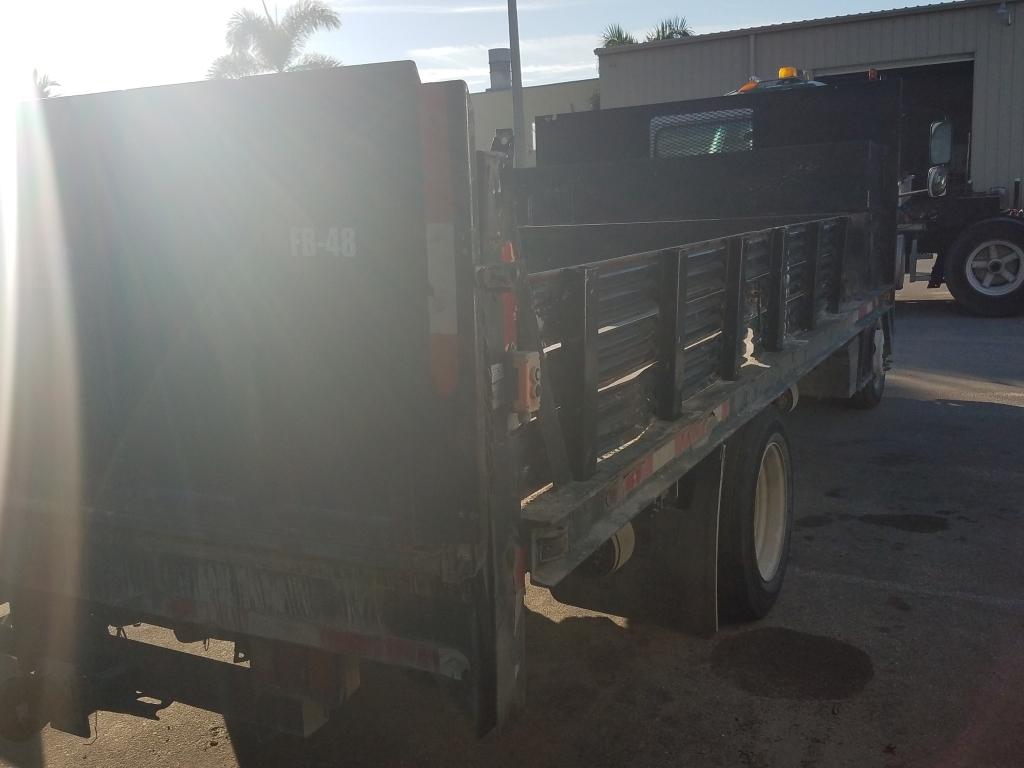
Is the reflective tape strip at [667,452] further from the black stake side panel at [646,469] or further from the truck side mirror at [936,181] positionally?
the truck side mirror at [936,181]

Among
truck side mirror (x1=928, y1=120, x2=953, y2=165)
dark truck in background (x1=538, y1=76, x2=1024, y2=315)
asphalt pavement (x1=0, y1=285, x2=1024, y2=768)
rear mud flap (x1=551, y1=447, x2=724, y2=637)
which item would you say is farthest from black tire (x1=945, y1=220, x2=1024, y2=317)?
rear mud flap (x1=551, y1=447, x2=724, y2=637)

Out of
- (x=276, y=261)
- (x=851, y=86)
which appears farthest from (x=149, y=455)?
(x=851, y=86)

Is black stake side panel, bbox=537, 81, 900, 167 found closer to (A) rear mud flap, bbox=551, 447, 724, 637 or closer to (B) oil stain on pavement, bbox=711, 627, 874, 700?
(A) rear mud flap, bbox=551, 447, 724, 637

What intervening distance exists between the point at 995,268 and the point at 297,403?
12.8 metres

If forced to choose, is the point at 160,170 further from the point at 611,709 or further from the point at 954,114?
the point at 954,114

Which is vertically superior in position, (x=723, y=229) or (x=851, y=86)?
(x=851, y=86)

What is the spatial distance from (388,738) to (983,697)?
2.21m

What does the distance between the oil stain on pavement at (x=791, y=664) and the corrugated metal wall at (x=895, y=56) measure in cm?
1742

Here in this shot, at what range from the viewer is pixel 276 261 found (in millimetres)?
2541

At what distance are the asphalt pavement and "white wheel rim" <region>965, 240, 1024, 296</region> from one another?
840 centimetres

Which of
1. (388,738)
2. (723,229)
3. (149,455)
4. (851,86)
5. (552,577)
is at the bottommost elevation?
(388,738)

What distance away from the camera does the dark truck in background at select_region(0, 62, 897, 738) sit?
2375 millimetres

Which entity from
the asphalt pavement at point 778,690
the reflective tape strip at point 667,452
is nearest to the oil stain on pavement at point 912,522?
the asphalt pavement at point 778,690

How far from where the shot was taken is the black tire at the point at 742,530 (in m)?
4.04
